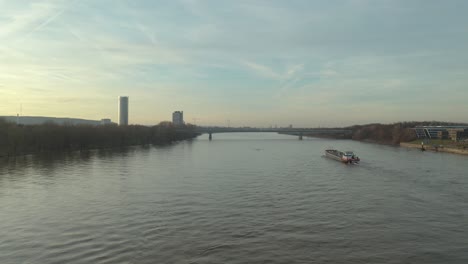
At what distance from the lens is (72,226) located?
19.4 meters

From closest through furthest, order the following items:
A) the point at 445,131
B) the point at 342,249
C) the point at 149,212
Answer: the point at 342,249 < the point at 149,212 < the point at 445,131

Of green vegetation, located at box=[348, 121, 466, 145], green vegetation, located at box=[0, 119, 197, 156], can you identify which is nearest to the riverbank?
green vegetation, located at box=[348, 121, 466, 145]

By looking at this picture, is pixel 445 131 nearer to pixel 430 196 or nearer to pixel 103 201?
pixel 430 196

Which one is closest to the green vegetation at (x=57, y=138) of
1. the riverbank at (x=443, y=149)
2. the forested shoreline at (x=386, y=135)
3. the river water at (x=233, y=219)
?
the river water at (x=233, y=219)

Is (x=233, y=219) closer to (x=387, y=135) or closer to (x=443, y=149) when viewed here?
(x=443, y=149)

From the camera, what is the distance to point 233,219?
20.7 m

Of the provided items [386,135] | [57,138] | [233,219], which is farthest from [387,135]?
[233,219]

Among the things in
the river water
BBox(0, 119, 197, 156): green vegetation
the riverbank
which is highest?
BBox(0, 119, 197, 156): green vegetation

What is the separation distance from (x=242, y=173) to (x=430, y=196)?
1866 cm

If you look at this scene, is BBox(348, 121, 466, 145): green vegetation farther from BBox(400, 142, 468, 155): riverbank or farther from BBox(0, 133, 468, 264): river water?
BBox(0, 133, 468, 264): river water

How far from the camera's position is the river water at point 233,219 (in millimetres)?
15375

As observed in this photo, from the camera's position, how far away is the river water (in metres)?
15.4

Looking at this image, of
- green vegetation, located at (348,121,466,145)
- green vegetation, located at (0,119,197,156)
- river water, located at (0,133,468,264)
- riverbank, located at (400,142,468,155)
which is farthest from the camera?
green vegetation, located at (348,121,466,145)

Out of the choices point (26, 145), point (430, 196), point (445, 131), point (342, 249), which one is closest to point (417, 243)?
point (342, 249)
